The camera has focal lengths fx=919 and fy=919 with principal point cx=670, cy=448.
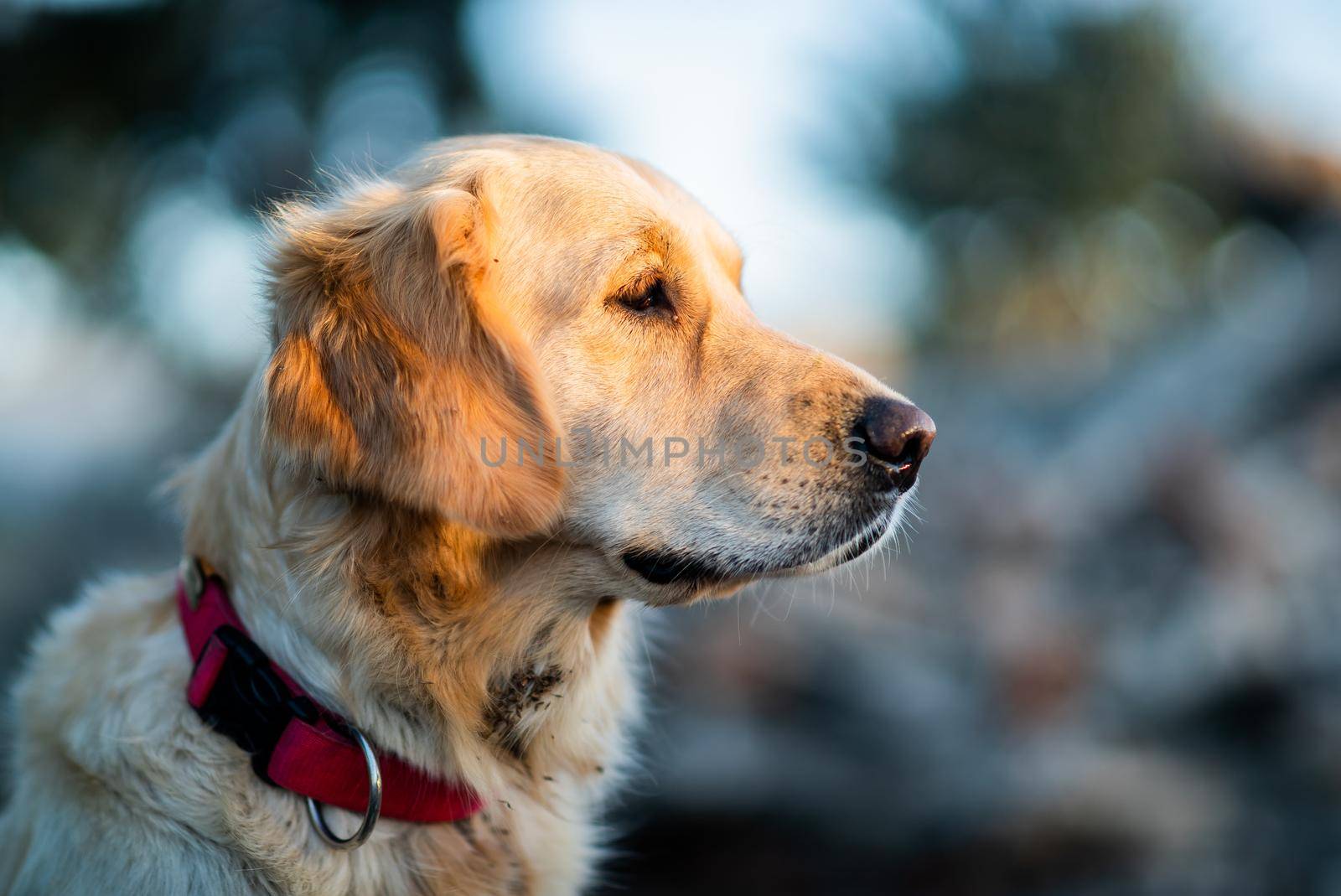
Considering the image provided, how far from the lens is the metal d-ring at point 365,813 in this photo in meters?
1.78

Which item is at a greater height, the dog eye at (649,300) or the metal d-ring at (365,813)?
the dog eye at (649,300)

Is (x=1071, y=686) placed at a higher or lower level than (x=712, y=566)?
higher

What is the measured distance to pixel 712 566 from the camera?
6.66 feet

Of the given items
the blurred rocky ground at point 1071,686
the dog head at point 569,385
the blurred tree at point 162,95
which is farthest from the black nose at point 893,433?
the blurred tree at point 162,95

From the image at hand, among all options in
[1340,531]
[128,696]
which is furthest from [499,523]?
[1340,531]

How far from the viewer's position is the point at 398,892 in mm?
1891

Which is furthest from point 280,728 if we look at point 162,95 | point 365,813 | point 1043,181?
point 1043,181

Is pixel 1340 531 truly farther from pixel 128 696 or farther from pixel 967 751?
pixel 128 696

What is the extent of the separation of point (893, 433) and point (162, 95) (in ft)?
40.0

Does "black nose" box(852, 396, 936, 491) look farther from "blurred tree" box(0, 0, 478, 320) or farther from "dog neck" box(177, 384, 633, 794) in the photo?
"blurred tree" box(0, 0, 478, 320)

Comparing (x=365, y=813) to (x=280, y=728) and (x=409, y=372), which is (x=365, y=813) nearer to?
(x=280, y=728)

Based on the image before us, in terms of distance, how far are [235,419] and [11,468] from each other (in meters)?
8.61

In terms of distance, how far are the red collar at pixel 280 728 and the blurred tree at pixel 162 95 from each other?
975 centimetres

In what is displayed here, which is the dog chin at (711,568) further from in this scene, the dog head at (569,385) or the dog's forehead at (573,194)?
the dog's forehead at (573,194)
